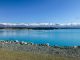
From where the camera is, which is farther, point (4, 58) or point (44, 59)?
point (44, 59)

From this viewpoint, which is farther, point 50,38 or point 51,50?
point 50,38

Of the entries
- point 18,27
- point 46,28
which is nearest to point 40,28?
point 46,28

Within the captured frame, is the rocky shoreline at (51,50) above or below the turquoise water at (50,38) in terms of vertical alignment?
above

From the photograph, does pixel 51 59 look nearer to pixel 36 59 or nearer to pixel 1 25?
pixel 36 59

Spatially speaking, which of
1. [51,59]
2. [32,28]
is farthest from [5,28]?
[51,59]

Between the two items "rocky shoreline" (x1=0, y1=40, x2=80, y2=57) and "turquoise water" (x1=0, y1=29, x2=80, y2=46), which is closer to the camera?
"rocky shoreline" (x1=0, y1=40, x2=80, y2=57)

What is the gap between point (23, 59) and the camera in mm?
12094

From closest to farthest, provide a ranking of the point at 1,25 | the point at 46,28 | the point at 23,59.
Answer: the point at 23,59 < the point at 1,25 < the point at 46,28

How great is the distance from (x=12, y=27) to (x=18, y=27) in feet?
15.6

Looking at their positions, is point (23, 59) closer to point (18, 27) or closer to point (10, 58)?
point (10, 58)

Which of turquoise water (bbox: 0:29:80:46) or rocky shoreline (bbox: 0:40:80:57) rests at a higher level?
rocky shoreline (bbox: 0:40:80:57)

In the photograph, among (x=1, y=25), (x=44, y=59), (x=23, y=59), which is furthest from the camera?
(x=1, y=25)

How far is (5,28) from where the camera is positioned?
19175 centimetres

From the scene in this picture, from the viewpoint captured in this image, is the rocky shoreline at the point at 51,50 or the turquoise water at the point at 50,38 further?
the turquoise water at the point at 50,38
